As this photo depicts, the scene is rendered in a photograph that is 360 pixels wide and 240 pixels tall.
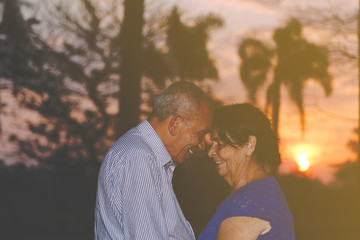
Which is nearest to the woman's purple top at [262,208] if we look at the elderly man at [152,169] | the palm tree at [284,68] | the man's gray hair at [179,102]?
the elderly man at [152,169]

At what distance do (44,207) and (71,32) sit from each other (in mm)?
7086

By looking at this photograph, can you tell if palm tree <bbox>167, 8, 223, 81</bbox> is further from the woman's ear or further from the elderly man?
the woman's ear

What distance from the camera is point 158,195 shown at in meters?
2.70

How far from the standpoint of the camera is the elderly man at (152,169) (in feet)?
8.56

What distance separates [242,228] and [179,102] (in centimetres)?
91

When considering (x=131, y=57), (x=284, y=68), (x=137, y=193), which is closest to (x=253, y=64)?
(x=284, y=68)

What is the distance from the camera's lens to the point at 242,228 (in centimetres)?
261

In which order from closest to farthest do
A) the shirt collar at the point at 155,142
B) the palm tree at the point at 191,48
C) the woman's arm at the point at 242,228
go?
the woman's arm at the point at 242,228, the shirt collar at the point at 155,142, the palm tree at the point at 191,48

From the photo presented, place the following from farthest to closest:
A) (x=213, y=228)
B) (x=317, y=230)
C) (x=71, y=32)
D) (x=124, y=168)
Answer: (x=317, y=230) → (x=71, y=32) → (x=213, y=228) → (x=124, y=168)

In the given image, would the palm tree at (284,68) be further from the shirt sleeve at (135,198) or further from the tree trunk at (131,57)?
the shirt sleeve at (135,198)

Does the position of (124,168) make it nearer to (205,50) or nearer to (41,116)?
(41,116)

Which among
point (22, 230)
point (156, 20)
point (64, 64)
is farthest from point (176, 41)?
point (22, 230)

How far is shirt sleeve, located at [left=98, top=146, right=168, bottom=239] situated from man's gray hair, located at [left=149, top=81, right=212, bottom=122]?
42cm

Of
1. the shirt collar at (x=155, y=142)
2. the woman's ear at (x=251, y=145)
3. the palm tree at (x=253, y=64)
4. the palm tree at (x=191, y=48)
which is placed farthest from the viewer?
the palm tree at (x=253, y=64)
